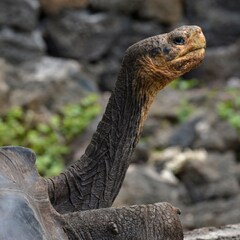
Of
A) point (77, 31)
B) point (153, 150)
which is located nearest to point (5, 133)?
point (153, 150)

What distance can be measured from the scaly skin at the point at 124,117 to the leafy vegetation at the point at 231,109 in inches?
169

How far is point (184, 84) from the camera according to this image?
821cm

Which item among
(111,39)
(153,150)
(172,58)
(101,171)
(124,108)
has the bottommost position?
(153,150)

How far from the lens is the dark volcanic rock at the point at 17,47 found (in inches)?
305

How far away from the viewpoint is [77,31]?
8.46 meters

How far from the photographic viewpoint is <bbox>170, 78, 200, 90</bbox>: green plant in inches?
322

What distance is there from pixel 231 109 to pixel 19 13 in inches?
92.3

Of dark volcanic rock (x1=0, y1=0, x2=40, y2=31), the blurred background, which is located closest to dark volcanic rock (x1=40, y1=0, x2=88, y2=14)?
the blurred background

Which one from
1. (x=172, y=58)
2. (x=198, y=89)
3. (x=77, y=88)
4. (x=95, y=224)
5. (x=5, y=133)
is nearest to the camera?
(x=95, y=224)

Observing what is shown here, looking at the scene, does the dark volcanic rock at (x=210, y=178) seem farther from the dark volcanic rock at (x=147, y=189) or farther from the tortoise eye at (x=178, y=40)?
the tortoise eye at (x=178, y=40)

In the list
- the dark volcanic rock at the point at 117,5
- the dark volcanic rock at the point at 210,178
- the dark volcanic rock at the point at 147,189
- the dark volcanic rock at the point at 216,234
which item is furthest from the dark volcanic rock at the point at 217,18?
the dark volcanic rock at the point at 216,234

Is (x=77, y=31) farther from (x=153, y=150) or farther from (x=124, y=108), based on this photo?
(x=124, y=108)

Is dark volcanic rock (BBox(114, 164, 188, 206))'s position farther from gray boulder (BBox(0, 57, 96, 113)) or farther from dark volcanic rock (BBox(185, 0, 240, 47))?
dark volcanic rock (BBox(185, 0, 240, 47))

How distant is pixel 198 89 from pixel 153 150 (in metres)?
1.68
